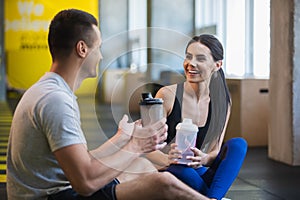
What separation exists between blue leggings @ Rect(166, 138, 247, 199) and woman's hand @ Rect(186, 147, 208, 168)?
6 cm

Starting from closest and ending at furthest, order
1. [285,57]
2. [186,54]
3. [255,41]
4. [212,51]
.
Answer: [186,54]
[212,51]
[285,57]
[255,41]

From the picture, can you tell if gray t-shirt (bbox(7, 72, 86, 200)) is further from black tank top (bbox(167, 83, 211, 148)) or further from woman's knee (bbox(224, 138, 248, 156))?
woman's knee (bbox(224, 138, 248, 156))

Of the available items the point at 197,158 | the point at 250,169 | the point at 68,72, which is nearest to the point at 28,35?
the point at 250,169

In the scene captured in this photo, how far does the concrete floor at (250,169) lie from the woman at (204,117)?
0.21 meters

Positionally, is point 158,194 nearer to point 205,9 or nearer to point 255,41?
point 255,41

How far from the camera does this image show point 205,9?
11.9m

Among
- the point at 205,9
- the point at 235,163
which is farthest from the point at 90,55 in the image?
the point at 205,9

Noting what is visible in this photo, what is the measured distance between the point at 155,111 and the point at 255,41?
23.4ft

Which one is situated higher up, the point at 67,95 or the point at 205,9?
the point at 205,9

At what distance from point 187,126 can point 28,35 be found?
13.5 metres

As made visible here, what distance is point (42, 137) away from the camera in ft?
7.09

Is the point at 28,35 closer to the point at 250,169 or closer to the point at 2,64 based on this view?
the point at 2,64

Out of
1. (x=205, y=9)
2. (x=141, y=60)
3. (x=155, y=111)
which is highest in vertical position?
(x=205, y=9)

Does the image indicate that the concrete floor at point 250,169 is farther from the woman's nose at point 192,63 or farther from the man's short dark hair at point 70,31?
the woman's nose at point 192,63
